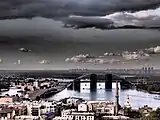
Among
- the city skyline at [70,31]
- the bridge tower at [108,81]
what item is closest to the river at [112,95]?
the bridge tower at [108,81]

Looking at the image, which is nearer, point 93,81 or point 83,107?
point 83,107

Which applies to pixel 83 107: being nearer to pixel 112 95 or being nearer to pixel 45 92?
pixel 112 95

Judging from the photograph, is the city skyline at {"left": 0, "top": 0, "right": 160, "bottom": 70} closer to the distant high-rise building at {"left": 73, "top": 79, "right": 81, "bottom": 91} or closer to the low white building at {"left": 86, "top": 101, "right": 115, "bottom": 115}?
the distant high-rise building at {"left": 73, "top": 79, "right": 81, "bottom": 91}

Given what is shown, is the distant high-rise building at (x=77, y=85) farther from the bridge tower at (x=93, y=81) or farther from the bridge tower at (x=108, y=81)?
the bridge tower at (x=108, y=81)

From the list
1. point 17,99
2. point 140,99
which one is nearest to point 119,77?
point 140,99

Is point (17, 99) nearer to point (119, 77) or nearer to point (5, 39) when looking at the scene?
point (5, 39)

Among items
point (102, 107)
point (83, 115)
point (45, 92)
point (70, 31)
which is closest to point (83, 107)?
point (83, 115)

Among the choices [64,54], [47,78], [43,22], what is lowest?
[47,78]

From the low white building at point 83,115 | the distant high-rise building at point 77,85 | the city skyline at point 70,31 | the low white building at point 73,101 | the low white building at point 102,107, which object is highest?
the city skyline at point 70,31

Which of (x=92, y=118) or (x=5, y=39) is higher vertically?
(x=5, y=39)

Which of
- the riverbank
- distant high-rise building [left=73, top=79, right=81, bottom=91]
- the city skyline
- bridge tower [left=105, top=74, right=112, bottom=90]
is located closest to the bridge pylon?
bridge tower [left=105, top=74, right=112, bottom=90]

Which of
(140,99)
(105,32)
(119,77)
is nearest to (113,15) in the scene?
(105,32)
